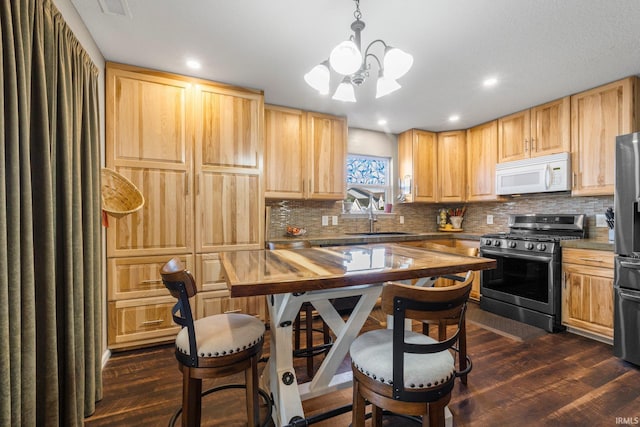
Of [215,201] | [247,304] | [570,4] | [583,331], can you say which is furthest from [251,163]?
[583,331]

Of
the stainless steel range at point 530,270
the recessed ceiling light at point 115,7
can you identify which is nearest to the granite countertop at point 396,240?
the stainless steel range at point 530,270

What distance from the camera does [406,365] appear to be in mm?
1099

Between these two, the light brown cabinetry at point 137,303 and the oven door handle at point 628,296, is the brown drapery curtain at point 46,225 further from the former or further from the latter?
the oven door handle at point 628,296

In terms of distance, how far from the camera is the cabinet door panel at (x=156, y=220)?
2.44 m

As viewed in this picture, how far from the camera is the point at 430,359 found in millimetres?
1140

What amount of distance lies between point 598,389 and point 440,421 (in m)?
1.68

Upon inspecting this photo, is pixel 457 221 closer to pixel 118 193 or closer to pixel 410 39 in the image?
pixel 410 39

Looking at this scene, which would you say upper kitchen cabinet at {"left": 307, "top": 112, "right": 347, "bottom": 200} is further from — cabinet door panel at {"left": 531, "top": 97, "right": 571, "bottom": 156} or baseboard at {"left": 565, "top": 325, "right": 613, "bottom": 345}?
baseboard at {"left": 565, "top": 325, "right": 613, "bottom": 345}

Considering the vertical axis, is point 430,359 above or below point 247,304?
above

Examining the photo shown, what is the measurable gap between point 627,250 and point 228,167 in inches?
135

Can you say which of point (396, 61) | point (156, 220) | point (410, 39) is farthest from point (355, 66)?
point (156, 220)

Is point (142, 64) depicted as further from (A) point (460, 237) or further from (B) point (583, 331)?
(B) point (583, 331)

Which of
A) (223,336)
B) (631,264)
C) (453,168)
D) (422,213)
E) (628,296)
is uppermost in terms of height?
(453,168)

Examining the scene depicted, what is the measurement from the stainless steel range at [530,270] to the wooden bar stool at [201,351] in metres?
3.00
